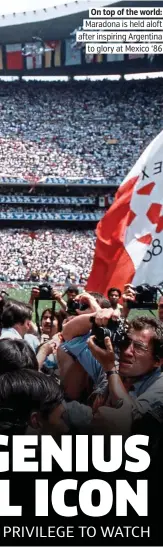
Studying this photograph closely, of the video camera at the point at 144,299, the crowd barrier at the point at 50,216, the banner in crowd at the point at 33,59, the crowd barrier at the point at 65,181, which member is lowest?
the crowd barrier at the point at 50,216

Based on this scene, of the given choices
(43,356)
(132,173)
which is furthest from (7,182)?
(43,356)

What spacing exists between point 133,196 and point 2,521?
5.44m

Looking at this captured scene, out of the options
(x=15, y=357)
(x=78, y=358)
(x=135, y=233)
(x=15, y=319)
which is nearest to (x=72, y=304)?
(x=15, y=319)

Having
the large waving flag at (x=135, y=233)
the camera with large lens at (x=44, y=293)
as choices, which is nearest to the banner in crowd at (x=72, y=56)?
the large waving flag at (x=135, y=233)

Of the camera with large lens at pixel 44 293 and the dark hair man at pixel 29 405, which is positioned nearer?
the dark hair man at pixel 29 405

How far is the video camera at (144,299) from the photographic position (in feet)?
18.3

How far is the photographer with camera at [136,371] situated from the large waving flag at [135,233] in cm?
353

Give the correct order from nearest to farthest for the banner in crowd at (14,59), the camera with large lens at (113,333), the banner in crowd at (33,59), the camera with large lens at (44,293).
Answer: the camera with large lens at (113,333)
the camera with large lens at (44,293)
the banner in crowd at (33,59)
the banner in crowd at (14,59)

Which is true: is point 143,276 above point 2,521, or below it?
below

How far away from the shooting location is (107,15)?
127ft

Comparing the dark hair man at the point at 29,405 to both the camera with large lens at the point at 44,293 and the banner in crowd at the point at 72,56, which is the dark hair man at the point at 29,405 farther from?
the banner in crowd at the point at 72,56

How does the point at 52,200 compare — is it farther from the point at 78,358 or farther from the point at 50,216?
the point at 78,358

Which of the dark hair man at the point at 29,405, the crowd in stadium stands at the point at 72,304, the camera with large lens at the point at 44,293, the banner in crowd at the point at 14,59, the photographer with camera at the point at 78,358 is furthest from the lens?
the banner in crowd at the point at 14,59

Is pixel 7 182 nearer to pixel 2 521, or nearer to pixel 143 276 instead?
pixel 143 276
